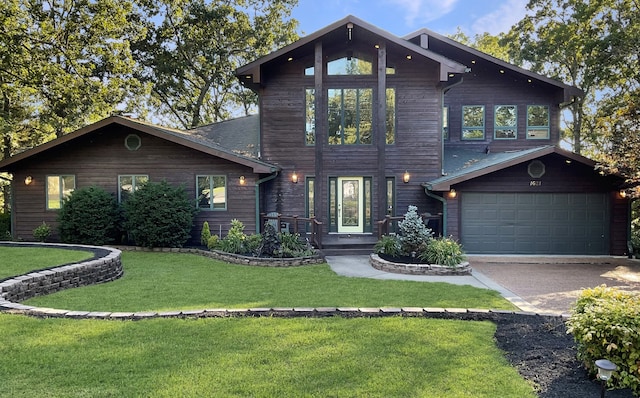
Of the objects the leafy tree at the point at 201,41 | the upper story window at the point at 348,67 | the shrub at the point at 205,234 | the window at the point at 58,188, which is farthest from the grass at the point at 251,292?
the leafy tree at the point at 201,41

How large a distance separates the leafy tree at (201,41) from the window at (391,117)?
12980 mm

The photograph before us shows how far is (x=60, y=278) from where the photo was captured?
7.04 meters

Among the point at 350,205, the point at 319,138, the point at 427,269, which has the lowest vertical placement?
the point at 427,269

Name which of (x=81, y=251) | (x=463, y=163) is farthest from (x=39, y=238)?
(x=463, y=163)

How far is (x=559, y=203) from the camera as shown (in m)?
11.4

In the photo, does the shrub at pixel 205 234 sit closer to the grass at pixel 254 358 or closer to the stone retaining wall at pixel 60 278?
the stone retaining wall at pixel 60 278

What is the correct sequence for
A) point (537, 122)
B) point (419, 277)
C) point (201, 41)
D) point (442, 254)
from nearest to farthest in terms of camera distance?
point (419, 277) → point (442, 254) → point (537, 122) → point (201, 41)

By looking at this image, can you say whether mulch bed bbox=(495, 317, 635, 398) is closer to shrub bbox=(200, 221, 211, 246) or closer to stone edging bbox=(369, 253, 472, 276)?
stone edging bbox=(369, 253, 472, 276)

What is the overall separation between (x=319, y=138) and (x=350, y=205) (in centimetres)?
237

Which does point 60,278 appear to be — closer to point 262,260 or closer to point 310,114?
point 262,260

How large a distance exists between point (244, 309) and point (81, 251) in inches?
233

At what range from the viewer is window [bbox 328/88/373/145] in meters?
12.9

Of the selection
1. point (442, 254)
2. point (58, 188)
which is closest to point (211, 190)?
point (58, 188)

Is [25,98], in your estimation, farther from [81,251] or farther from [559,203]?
[559,203]
